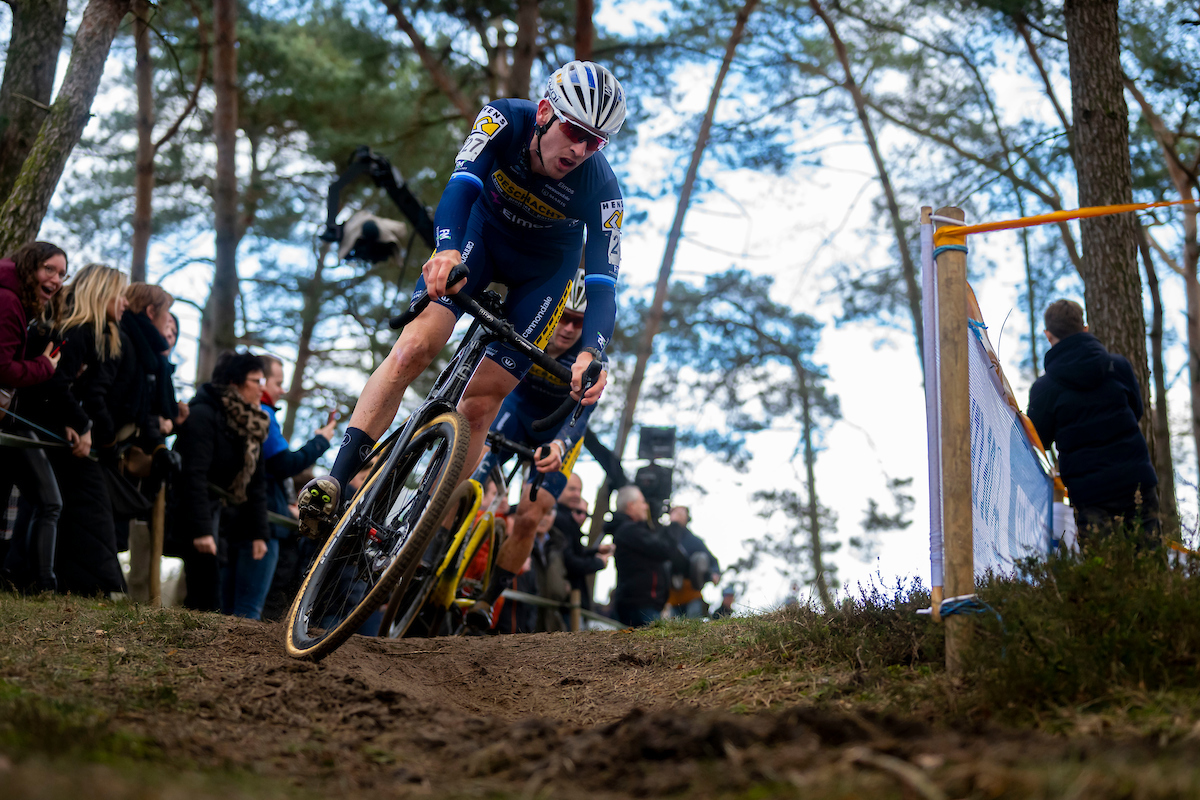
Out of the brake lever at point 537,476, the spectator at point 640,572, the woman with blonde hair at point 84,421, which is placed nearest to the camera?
the woman with blonde hair at point 84,421

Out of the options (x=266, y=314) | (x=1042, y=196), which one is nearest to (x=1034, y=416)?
(x=1042, y=196)

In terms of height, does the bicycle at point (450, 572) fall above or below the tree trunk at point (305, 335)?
below

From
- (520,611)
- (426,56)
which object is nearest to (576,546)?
(520,611)

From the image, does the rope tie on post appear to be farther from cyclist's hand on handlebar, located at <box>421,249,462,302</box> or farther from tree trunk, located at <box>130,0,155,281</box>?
tree trunk, located at <box>130,0,155,281</box>

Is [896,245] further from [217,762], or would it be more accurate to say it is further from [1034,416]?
[217,762]

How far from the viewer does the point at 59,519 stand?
6.04m

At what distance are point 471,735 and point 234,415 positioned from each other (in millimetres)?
4680

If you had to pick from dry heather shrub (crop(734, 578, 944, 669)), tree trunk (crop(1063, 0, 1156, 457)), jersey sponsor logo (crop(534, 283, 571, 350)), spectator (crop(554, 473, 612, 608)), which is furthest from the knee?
tree trunk (crop(1063, 0, 1156, 457))

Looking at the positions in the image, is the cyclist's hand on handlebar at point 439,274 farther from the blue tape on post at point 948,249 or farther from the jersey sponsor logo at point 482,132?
the blue tape on post at point 948,249

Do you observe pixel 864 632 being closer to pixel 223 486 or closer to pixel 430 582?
pixel 430 582

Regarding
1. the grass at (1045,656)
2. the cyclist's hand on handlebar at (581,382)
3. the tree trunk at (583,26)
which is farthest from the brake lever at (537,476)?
the tree trunk at (583,26)

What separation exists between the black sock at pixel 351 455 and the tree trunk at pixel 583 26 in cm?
1225

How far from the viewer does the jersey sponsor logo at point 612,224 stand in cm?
494

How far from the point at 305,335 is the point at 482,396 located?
58.5 ft
